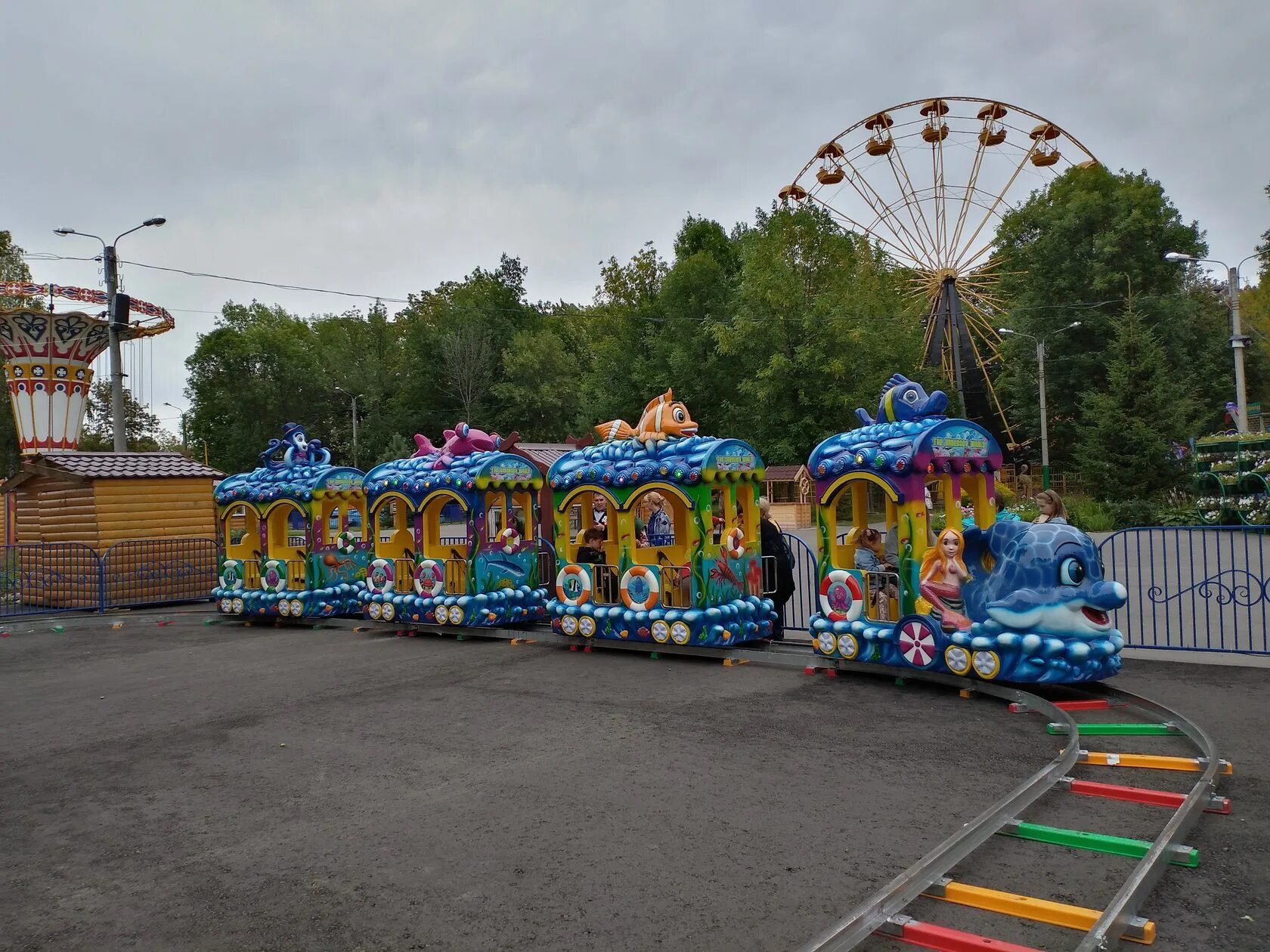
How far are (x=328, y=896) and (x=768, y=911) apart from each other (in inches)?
77.0

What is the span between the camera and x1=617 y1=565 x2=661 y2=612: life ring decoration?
1008 centimetres

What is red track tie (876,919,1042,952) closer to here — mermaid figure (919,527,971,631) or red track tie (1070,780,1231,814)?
A: red track tie (1070,780,1231,814)

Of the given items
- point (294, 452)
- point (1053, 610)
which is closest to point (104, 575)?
point (294, 452)

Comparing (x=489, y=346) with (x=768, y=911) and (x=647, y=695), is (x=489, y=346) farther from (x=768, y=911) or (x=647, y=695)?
(x=768, y=911)

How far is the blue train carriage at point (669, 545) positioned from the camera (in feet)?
32.2

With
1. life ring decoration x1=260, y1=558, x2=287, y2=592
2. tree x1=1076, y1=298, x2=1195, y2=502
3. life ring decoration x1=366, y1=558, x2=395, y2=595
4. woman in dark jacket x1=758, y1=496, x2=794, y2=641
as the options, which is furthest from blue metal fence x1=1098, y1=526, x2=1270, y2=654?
life ring decoration x1=260, y1=558, x2=287, y2=592

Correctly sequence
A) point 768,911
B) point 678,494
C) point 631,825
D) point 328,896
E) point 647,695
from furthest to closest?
point 678,494 → point 647,695 → point 631,825 → point 328,896 → point 768,911

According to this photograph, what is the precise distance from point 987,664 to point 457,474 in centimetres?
678

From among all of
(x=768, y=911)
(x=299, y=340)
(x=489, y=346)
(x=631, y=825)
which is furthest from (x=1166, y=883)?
(x=299, y=340)

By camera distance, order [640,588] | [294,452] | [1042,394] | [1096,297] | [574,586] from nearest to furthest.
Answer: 1. [640,588]
2. [574,586]
3. [294,452]
4. [1042,394]
5. [1096,297]

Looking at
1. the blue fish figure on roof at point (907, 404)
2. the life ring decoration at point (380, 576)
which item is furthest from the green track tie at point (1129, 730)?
the life ring decoration at point (380, 576)

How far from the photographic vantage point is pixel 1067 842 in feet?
14.7

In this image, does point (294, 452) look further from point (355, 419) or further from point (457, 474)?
point (355, 419)

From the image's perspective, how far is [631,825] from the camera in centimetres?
495
